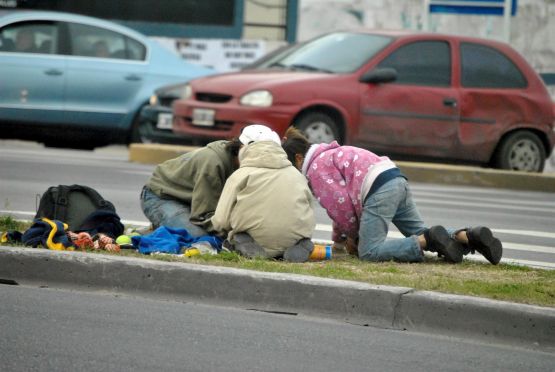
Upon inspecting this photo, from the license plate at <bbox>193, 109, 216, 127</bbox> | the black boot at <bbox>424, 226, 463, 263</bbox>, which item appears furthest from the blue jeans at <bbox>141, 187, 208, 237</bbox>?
the license plate at <bbox>193, 109, 216, 127</bbox>

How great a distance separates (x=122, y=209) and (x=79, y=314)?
13.3ft

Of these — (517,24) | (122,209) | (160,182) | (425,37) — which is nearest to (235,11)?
(517,24)

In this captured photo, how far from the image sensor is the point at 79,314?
6.04 meters

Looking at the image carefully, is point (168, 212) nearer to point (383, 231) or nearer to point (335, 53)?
point (383, 231)

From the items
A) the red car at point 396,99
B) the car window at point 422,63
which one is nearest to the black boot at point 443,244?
the red car at point 396,99

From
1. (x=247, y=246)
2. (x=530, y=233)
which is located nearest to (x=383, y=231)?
(x=247, y=246)

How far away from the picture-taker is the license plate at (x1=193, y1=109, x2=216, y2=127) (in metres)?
13.5

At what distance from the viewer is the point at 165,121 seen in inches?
579

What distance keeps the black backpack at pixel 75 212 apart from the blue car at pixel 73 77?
7.08 m

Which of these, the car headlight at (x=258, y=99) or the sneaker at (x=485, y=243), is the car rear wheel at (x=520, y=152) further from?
the sneaker at (x=485, y=243)

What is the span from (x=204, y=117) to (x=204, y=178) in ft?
19.2

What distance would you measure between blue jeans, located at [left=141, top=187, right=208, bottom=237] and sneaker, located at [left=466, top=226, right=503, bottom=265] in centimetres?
155

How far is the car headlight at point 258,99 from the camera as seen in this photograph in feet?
43.7

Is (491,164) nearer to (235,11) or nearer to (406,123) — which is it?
(406,123)
